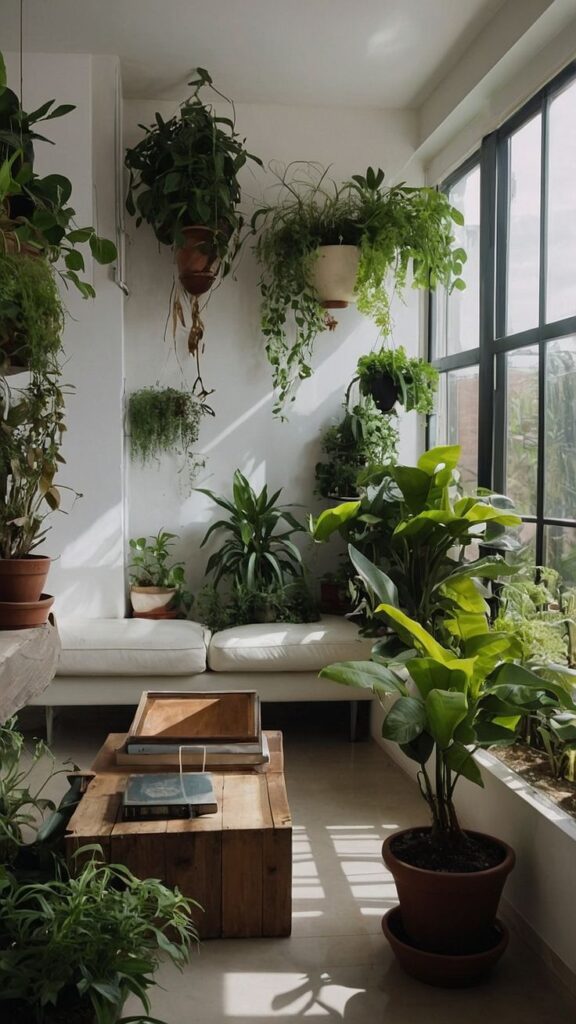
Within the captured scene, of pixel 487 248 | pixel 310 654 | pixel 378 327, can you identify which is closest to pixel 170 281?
pixel 378 327

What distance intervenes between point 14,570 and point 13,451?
28cm

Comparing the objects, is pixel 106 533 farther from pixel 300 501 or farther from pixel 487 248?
pixel 487 248

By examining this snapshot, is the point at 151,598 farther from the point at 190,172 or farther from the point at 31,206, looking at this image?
the point at 31,206

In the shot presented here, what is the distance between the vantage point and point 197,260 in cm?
466

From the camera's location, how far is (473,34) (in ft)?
13.3

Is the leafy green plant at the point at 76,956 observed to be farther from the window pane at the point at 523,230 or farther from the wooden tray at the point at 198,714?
the window pane at the point at 523,230

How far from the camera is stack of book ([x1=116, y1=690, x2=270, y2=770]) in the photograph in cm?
312

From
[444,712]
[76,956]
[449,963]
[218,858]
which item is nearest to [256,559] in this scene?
[218,858]

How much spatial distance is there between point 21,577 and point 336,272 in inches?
118

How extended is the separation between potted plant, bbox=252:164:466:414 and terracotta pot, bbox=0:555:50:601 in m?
2.87

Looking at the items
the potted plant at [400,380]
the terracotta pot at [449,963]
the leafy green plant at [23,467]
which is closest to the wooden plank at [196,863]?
the terracotta pot at [449,963]

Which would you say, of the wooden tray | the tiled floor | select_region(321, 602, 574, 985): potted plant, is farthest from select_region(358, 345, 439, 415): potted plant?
select_region(321, 602, 574, 985): potted plant

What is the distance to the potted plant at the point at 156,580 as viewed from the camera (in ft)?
15.9

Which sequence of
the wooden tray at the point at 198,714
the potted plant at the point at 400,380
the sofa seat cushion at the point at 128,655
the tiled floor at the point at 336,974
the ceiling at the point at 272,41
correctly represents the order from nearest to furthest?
the tiled floor at the point at 336,974 → the wooden tray at the point at 198,714 → the ceiling at the point at 272,41 → the sofa seat cushion at the point at 128,655 → the potted plant at the point at 400,380
